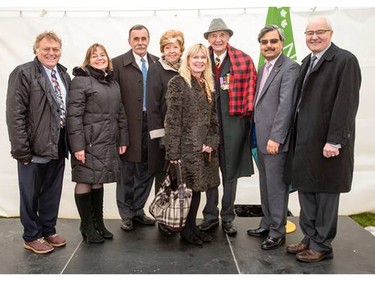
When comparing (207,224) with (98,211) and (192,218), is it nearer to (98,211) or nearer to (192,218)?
(192,218)

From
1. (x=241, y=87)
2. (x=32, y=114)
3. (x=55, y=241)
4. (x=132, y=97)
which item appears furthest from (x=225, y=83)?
(x=55, y=241)

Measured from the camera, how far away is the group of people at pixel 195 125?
9.45ft

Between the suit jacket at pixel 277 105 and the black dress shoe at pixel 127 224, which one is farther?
the black dress shoe at pixel 127 224

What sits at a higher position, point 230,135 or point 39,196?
point 230,135

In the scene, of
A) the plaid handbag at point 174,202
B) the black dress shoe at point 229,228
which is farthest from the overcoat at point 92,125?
the black dress shoe at point 229,228

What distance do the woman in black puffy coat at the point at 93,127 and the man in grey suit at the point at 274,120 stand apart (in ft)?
3.65

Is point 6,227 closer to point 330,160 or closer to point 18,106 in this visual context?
point 18,106

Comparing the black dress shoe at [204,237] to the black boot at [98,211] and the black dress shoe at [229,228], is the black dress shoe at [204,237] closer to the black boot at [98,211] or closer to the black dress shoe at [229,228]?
the black dress shoe at [229,228]

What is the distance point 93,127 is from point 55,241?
959 millimetres

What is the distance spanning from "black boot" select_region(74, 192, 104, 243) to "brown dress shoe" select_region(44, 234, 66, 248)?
0.17m

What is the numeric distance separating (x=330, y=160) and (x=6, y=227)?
2834 mm

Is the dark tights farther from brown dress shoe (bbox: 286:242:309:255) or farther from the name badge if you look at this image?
the name badge

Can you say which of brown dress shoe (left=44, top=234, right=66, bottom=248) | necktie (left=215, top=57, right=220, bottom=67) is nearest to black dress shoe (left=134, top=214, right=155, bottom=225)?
brown dress shoe (left=44, top=234, right=66, bottom=248)

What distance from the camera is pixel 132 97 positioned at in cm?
358
